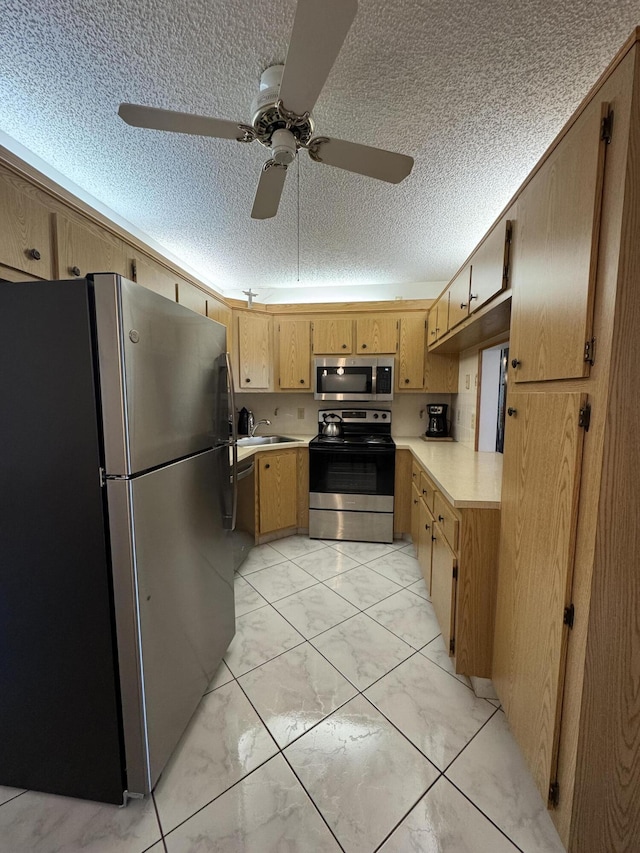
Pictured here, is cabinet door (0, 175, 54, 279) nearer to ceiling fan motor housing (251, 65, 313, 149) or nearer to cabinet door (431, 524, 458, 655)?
ceiling fan motor housing (251, 65, 313, 149)

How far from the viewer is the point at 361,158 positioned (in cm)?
122

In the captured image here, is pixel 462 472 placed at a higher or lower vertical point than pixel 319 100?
lower

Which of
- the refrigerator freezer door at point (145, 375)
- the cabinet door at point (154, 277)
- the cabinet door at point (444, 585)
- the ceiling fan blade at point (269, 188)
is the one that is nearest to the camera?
the refrigerator freezer door at point (145, 375)

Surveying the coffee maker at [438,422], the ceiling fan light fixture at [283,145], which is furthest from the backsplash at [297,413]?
the ceiling fan light fixture at [283,145]

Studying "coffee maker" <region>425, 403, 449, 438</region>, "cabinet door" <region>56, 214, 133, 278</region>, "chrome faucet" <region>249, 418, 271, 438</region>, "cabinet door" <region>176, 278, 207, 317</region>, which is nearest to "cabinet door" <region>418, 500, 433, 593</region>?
"coffee maker" <region>425, 403, 449, 438</region>

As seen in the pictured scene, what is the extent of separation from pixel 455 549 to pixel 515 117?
73.0 inches

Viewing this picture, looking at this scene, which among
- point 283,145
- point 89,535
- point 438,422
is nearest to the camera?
point 89,535

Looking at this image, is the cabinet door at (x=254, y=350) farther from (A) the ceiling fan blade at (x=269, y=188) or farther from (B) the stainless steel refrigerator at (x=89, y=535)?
(B) the stainless steel refrigerator at (x=89, y=535)

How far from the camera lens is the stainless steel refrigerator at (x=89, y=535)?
906mm

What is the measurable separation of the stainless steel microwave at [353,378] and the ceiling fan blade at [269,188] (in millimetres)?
1728

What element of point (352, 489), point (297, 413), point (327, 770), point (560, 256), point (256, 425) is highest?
point (560, 256)

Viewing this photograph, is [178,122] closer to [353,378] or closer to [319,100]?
[319,100]

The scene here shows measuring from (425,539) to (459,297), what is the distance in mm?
1601

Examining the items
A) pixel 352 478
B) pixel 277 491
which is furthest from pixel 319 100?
pixel 277 491
